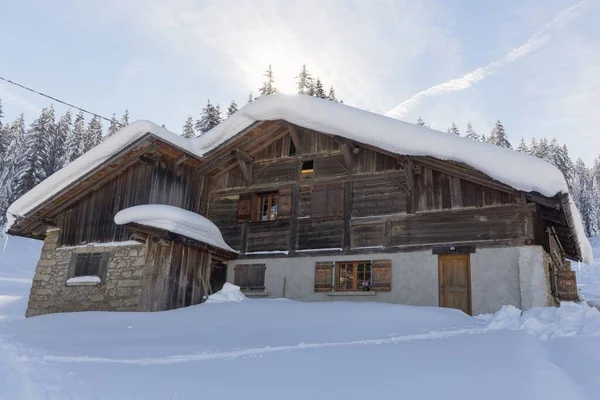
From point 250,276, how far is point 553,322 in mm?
Answer: 8809

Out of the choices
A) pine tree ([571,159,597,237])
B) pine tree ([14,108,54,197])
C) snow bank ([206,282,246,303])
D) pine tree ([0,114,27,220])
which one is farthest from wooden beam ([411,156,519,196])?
pine tree ([571,159,597,237])

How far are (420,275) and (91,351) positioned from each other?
8.30 metres

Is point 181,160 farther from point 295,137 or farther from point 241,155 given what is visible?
point 295,137

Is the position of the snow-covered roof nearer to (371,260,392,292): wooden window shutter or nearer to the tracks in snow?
(371,260,392,292): wooden window shutter

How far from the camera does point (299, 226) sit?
14.9 m

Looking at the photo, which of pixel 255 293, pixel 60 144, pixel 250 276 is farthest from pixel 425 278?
pixel 60 144

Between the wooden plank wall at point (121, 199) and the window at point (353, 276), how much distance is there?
5.50m

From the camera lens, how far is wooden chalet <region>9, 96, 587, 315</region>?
12.4 metres

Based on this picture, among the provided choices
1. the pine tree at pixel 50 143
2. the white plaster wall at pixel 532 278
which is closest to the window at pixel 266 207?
the white plaster wall at pixel 532 278

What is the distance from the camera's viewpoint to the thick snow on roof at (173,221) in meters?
12.7

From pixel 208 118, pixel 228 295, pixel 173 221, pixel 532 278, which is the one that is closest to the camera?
pixel 532 278

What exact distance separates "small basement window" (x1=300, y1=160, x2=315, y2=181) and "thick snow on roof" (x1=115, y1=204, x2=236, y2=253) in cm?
331

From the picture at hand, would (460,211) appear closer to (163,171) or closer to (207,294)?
(207,294)

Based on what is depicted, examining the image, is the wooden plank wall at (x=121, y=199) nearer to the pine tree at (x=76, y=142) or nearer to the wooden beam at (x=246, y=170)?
the wooden beam at (x=246, y=170)
